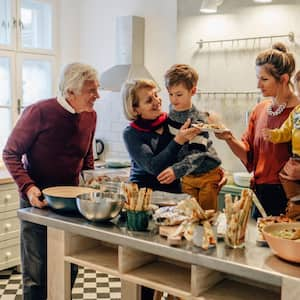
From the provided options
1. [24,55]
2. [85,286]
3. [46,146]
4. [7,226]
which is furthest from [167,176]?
[24,55]

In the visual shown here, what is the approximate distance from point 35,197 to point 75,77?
2.33 feet

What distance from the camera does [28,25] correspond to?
542 cm

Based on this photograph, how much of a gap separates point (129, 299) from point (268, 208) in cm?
93

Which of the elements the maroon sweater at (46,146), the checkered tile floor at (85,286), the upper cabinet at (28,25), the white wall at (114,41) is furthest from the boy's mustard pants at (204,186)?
the upper cabinet at (28,25)

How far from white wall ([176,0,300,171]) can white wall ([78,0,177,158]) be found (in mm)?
210

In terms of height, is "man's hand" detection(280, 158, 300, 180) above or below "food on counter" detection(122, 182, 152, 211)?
above

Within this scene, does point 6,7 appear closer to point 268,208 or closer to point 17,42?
point 17,42

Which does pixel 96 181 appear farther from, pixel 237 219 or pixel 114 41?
pixel 114 41

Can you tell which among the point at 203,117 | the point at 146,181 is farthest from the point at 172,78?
the point at 146,181

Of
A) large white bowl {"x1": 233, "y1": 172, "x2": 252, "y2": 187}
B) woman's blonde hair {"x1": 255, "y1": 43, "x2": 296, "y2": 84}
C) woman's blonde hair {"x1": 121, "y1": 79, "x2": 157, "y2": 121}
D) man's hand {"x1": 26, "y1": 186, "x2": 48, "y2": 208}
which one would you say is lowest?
large white bowl {"x1": 233, "y1": 172, "x2": 252, "y2": 187}

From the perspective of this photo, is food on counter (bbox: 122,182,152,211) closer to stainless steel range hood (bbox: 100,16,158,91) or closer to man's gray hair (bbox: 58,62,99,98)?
man's gray hair (bbox: 58,62,99,98)

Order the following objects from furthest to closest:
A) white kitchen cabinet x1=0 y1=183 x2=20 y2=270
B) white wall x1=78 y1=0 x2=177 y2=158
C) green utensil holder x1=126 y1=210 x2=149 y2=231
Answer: white wall x1=78 y1=0 x2=177 y2=158
white kitchen cabinet x1=0 y1=183 x2=20 y2=270
green utensil holder x1=126 y1=210 x2=149 y2=231

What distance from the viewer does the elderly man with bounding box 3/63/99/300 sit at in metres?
2.79

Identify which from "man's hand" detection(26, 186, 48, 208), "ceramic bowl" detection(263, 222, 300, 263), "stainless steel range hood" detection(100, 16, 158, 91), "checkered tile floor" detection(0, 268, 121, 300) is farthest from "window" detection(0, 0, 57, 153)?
"ceramic bowl" detection(263, 222, 300, 263)
